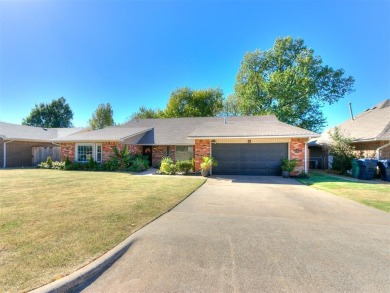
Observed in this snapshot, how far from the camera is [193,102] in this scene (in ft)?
119

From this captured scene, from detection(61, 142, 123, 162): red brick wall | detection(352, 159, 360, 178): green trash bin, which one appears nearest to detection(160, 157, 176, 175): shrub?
detection(61, 142, 123, 162): red brick wall

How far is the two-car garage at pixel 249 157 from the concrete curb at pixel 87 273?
10847 millimetres

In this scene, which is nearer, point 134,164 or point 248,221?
point 248,221

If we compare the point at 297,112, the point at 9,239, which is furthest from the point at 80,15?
the point at 297,112

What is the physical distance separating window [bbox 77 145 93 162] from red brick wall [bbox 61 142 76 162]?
46 centimetres

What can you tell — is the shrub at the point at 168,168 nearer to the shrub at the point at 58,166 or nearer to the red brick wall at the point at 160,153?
the red brick wall at the point at 160,153

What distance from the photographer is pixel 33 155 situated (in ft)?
69.7

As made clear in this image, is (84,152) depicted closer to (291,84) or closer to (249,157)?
(249,157)

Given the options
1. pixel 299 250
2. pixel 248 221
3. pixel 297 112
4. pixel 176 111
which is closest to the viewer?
pixel 299 250

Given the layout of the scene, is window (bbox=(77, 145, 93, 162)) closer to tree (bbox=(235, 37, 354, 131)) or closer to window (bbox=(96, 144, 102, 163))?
window (bbox=(96, 144, 102, 163))

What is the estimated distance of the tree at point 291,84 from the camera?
25062 millimetres

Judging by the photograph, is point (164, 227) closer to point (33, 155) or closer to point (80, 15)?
point (80, 15)

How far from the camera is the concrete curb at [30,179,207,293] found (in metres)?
2.38

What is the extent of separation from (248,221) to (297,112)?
982 inches
